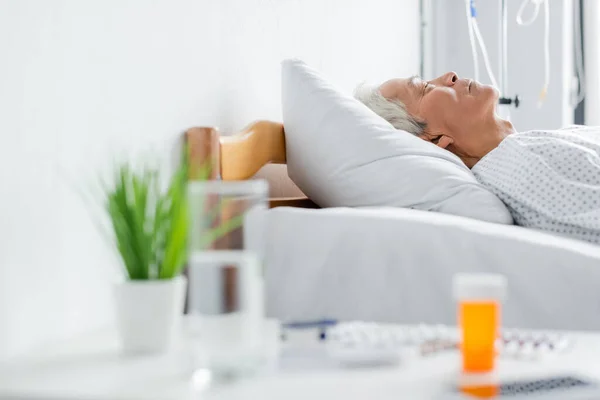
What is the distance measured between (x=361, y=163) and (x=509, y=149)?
0.33 meters

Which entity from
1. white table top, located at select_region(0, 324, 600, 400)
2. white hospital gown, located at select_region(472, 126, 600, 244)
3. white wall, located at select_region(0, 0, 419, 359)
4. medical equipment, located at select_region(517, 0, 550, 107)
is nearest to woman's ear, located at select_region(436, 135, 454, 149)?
white hospital gown, located at select_region(472, 126, 600, 244)

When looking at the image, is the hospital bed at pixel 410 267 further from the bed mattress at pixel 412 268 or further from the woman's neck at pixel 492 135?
the woman's neck at pixel 492 135

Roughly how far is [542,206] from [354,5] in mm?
1078

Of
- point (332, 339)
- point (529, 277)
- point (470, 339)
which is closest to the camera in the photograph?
point (470, 339)

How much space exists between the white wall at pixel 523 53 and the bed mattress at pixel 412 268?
2.21 m

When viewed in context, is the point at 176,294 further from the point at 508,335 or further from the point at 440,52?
the point at 440,52

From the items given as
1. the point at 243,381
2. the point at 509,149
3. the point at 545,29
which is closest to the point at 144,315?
the point at 243,381

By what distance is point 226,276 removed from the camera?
799mm

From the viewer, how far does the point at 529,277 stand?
1.25 metres

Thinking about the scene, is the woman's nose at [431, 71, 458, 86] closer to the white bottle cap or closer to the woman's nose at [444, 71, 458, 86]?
the woman's nose at [444, 71, 458, 86]

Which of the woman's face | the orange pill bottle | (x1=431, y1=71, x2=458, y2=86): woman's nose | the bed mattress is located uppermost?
(x1=431, y1=71, x2=458, y2=86): woman's nose

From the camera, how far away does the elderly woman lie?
1.48m

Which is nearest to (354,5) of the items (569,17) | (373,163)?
(373,163)

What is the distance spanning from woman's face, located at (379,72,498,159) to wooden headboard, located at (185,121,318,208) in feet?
1.27
